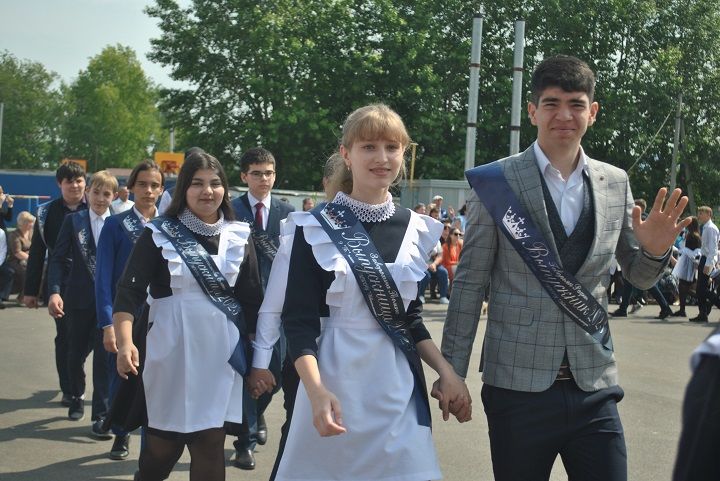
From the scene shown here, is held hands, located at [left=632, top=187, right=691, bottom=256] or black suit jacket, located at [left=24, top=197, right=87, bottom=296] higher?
held hands, located at [left=632, top=187, right=691, bottom=256]

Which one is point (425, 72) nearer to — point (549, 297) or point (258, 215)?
point (258, 215)

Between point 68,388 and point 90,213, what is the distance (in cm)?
160

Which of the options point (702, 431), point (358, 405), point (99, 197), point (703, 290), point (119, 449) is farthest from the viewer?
point (703, 290)

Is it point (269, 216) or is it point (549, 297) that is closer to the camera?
point (549, 297)

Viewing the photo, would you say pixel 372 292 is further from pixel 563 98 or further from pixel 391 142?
pixel 563 98

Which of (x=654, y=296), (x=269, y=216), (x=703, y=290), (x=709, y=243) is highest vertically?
(x=269, y=216)

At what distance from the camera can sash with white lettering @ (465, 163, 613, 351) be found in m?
3.52

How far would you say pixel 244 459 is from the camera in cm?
659

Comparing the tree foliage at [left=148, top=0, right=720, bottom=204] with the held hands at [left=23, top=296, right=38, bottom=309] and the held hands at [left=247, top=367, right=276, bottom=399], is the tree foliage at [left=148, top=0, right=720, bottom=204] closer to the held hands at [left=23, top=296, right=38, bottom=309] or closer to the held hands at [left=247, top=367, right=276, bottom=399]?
the held hands at [left=23, top=296, right=38, bottom=309]

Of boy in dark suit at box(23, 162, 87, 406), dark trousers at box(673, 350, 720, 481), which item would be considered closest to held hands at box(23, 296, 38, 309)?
boy in dark suit at box(23, 162, 87, 406)

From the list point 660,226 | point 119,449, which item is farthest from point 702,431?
point 119,449

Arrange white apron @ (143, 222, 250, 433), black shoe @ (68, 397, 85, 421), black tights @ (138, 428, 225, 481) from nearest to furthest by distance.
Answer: black tights @ (138, 428, 225, 481) → white apron @ (143, 222, 250, 433) → black shoe @ (68, 397, 85, 421)

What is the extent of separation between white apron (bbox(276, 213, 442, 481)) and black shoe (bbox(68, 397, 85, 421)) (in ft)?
16.0

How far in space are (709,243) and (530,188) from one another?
47.1ft
